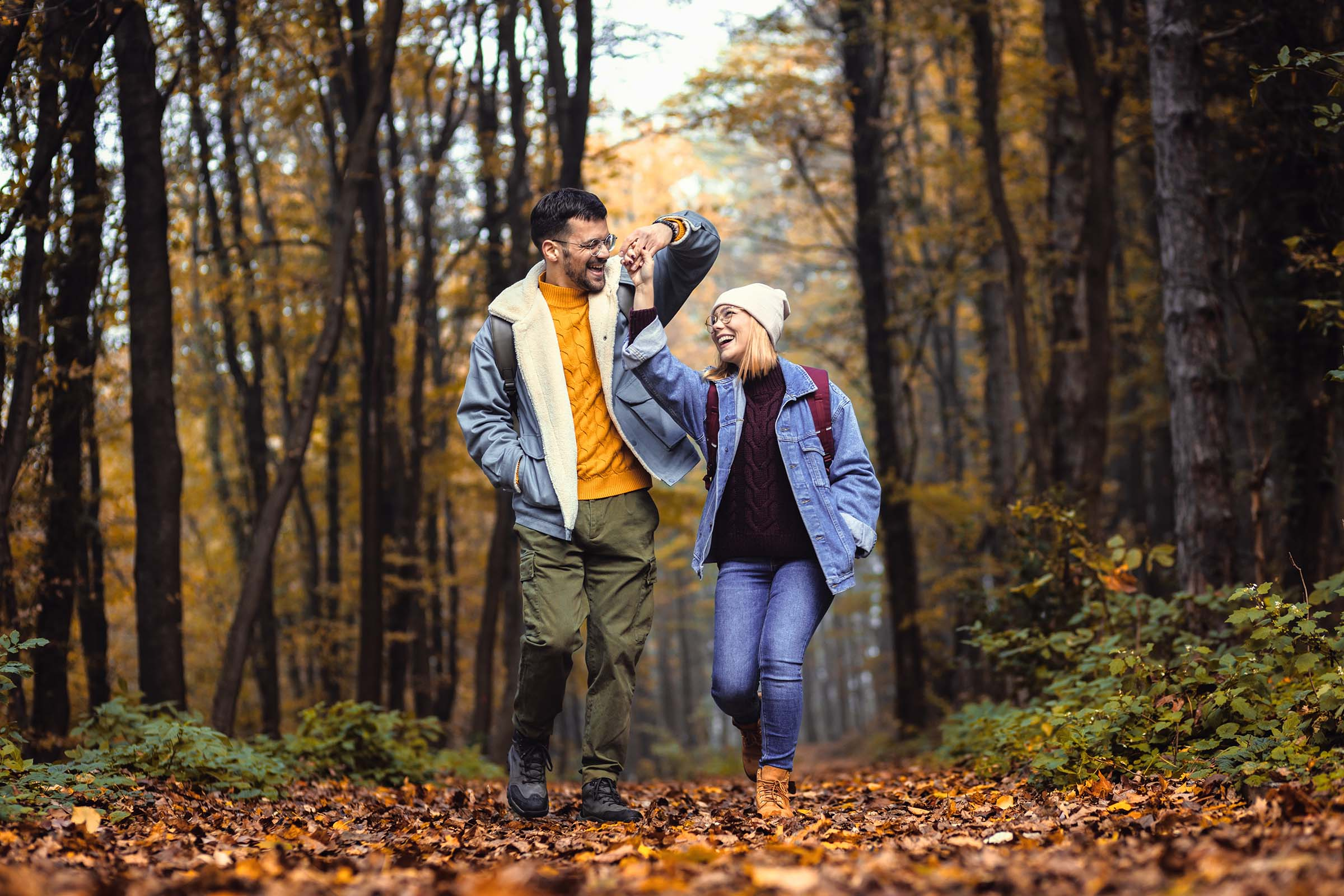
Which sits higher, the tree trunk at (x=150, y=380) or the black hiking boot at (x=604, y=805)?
the tree trunk at (x=150, y=380)

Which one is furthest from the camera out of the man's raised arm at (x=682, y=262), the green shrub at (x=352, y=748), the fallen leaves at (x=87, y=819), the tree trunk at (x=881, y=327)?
the tree trunk at (x=881, y=327)

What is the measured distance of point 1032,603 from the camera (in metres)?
8.37

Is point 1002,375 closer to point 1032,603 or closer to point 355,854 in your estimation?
point 1032,603

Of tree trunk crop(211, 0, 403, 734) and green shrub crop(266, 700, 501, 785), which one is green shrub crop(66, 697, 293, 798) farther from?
tree trunk crop(211, 0, 403, 734)

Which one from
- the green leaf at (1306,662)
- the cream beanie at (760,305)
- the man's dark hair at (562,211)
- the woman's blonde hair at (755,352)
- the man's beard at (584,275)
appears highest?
the man's dark hair at (562,211)

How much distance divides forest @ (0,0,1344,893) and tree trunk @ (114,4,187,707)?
3cm

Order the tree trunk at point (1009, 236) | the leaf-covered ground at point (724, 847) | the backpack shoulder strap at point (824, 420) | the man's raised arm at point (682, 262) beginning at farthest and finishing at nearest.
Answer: the tree trunk at point (1009, 236) < the man's raised arm at point (682, 262) < the backpack shoulder strap at point (824, 420) < the leaf-covered ground at point (724, 847)

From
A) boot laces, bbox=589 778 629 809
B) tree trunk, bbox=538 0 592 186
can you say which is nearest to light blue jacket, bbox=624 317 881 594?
boot laces, bbox=589 778 629 809

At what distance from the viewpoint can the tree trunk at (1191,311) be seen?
25.2 ft

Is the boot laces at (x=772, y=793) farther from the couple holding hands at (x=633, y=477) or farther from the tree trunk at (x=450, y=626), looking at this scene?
the tree trunk at (x=450, y=626)

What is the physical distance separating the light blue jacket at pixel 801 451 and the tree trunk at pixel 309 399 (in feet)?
13.7

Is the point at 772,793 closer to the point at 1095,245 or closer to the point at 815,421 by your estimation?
the point at 815,421

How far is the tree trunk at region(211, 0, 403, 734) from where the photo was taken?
8.14 m

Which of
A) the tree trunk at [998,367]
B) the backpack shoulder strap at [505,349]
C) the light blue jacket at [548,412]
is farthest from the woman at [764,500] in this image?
the tree trunk at [998,367]
